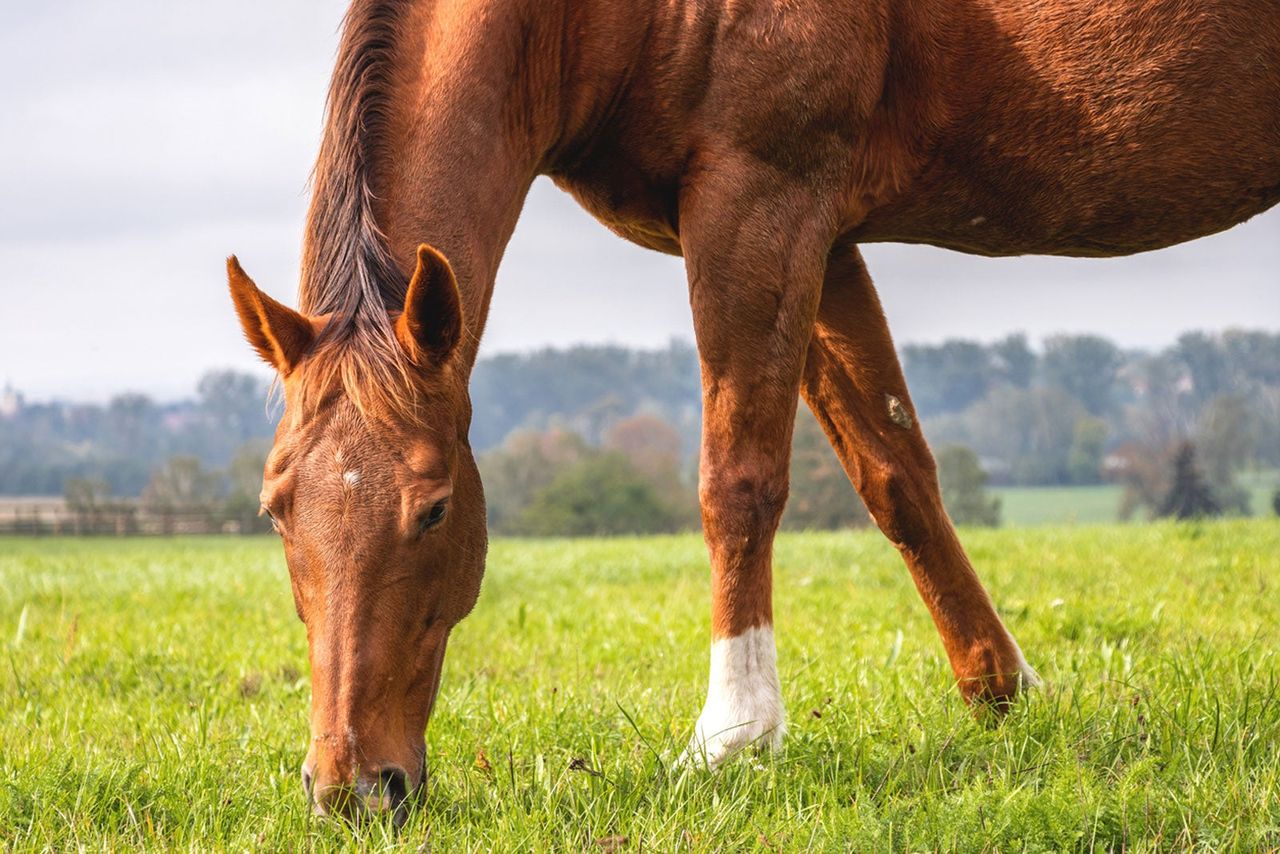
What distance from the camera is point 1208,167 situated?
343 centimetres

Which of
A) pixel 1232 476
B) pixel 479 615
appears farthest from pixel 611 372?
pixel 479 615

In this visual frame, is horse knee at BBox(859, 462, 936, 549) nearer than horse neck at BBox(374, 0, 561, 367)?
No

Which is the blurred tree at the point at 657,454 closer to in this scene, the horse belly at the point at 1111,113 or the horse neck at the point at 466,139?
the horse belly at the point at 1111,113

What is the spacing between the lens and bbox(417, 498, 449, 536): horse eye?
2.59 meters

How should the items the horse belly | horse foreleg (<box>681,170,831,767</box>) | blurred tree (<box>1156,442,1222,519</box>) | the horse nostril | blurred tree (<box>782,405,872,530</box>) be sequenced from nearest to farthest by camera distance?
the horse nostril
horse foreleg (<box>681,170,831,767</box>)
the horse belly
blurred tree (<box>1156,442,1222,519</box>)
blurred tree (<box>782,405,872,530</box>)

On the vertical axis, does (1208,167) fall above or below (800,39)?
below

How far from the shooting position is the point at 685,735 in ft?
10.8

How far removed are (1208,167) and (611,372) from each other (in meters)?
99.5

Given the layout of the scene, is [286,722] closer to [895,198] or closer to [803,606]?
[895,198]

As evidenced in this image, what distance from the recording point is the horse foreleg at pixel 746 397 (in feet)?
10.2

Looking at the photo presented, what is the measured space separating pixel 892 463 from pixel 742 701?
1080 millimetres

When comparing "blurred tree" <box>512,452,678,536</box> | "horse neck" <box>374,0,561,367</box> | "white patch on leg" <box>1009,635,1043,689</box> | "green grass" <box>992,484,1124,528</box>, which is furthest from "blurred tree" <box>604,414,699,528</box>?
"horse neck" <box>374,0,561,367</box>

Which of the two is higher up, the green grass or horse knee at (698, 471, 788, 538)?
horse knee at (698, 471, 788, 538)

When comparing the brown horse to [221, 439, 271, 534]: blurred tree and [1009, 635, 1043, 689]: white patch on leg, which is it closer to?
[1009, 635, 1043, 689]: white patch on leg
